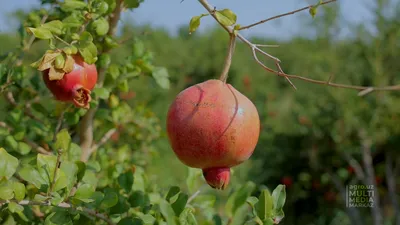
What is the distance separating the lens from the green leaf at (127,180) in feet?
3.38

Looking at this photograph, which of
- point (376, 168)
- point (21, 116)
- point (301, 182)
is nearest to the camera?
point (21, 116)

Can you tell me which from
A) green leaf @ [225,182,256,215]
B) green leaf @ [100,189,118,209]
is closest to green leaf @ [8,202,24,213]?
green leaf @ [100,189,118,209]

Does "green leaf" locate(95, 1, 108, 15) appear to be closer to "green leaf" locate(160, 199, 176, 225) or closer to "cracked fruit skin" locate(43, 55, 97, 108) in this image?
"cracked fruit skin" locate(43, 55, 97, 108)

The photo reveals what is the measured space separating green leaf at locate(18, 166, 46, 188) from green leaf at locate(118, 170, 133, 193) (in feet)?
0.67

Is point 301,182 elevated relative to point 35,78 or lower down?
lower down

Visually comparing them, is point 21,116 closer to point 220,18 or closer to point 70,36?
point 70,36

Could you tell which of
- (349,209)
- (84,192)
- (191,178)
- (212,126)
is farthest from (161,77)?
(349,209)

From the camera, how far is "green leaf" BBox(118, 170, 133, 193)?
3.38ft

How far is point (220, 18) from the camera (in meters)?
0.73

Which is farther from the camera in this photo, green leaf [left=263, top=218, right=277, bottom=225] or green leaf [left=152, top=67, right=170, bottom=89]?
green leaf [left=152, top=67, right=170, bottom=89]

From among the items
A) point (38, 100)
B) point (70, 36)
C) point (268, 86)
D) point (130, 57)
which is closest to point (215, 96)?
point (70, 36)

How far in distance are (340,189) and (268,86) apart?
18.4 ft

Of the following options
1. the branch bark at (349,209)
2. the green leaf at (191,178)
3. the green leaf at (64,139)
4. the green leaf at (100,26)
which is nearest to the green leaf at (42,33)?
the green leaf at (100,26)

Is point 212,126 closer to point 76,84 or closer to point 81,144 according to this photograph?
point 76,84
